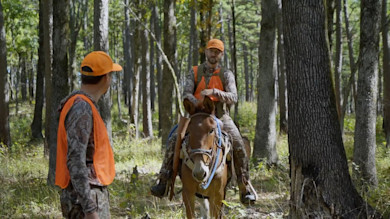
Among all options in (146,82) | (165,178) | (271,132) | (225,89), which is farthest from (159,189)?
(146,82)

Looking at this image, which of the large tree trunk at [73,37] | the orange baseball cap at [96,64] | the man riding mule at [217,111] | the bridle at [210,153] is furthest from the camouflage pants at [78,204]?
the large tree trunk at [73,37]

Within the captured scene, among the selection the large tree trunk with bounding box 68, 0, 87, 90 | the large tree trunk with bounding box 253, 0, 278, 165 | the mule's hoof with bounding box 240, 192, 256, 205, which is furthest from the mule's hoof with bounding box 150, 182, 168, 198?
the large tree trunk with bounding box 68, 0, 87, 90

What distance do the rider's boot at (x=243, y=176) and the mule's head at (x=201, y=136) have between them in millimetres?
835

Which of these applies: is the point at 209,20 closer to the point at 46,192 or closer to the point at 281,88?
the point at 281,88

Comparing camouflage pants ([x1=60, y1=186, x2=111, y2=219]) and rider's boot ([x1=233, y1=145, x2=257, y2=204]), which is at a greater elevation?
camouflage pants ([x1=60, y1=186, x2=111, y2=219])

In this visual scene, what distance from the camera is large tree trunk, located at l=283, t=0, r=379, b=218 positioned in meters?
4.67

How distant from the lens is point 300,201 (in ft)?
15.5

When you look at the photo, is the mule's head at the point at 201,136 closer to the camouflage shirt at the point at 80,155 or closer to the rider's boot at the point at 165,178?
the rider's boot at the point at 165,178

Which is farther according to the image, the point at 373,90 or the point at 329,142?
the point at 373,90

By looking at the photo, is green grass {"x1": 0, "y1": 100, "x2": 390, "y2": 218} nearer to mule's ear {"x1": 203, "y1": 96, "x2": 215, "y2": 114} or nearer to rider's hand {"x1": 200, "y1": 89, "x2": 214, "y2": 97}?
mule's ear {"x1": 203, "y1": 96, "x2": 215, "y2": 114}

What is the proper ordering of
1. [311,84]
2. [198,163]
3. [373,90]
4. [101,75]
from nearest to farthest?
[101,75], [311,84], [198,163], [373,90]

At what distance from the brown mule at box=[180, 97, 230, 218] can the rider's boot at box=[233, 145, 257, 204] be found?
1.21 feet

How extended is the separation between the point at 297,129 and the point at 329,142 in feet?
1.35

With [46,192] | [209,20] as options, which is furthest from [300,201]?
[209,20]
